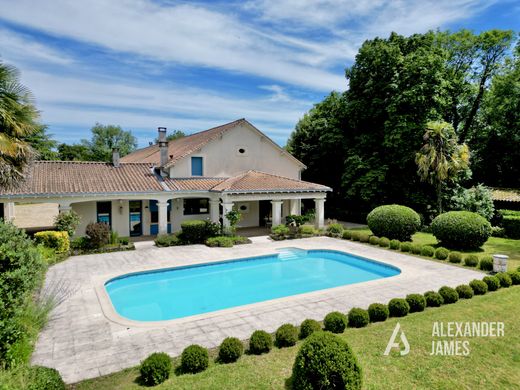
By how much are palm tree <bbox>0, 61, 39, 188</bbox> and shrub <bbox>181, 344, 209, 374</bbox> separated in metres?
8.83

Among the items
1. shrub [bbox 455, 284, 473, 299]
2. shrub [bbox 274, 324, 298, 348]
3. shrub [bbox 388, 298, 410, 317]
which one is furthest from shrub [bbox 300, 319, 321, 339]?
shrub [bbox 455, 284, 473, 299]

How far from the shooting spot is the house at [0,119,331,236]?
20859mm

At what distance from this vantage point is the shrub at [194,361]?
23.2 feet

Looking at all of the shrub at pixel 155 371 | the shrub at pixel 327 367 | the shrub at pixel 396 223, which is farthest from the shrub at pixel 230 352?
the shrub at pixel 396 223

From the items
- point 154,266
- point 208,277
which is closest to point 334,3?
point 208,277

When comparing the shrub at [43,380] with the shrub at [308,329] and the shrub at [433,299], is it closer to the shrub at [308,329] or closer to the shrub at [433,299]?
the shrub at [308,329]

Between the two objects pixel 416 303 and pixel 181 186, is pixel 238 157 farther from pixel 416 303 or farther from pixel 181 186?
pixel 416 303

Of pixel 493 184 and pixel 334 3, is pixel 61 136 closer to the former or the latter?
pixel 334 3

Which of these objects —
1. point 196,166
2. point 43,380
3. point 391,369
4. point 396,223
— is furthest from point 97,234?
point 396,223

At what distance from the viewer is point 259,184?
24391 millimetres

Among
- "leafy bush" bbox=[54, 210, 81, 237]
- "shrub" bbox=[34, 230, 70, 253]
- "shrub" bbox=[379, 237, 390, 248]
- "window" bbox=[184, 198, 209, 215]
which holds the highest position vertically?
"window" bbox=[184, 198, 209, 215]

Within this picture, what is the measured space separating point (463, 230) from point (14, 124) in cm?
2163

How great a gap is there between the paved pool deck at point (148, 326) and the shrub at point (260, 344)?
41.2 inches

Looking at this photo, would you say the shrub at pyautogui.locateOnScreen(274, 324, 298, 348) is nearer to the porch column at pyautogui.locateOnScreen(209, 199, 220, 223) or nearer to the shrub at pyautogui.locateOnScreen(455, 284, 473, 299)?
the shrub at pyautogui.locateOnScreen(455, 284, 473, 299)
